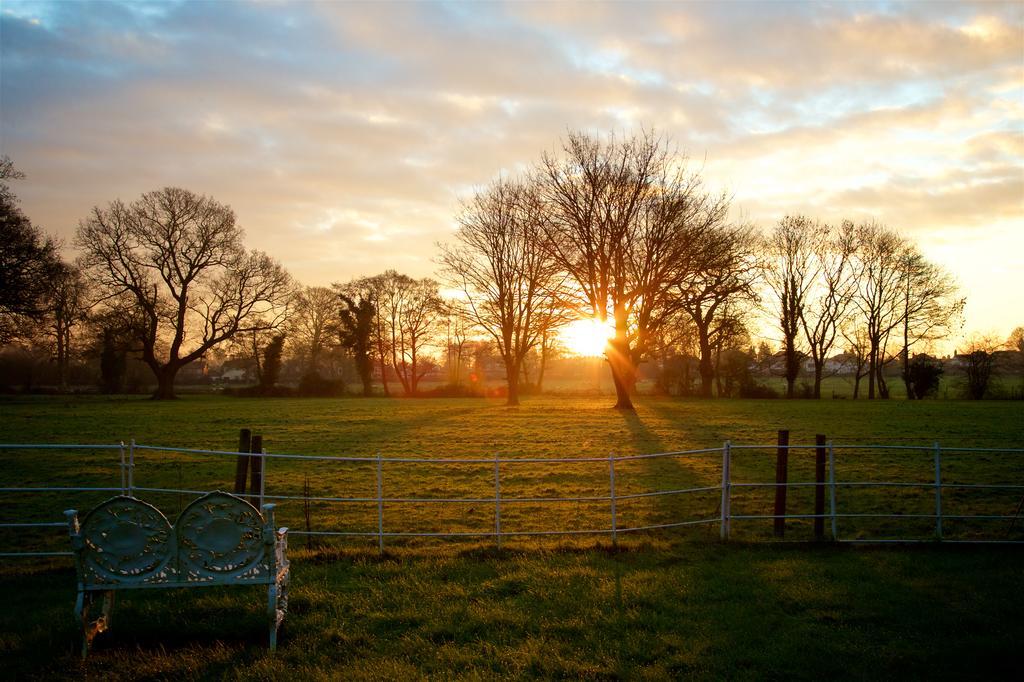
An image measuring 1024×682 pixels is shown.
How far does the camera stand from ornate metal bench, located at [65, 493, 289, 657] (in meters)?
5.33

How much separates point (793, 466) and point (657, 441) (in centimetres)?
698

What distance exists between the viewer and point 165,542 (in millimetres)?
5422

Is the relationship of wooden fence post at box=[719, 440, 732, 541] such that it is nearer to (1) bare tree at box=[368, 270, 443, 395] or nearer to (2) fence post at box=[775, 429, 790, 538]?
(2) fence post at box=[775, 429, 790, 538]

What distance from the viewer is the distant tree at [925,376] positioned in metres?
54.3

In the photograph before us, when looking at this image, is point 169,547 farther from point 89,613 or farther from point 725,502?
point 725,502

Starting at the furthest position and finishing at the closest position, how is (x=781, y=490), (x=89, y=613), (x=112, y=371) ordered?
(x=112, y=371) → (x=781, y=490) → (x=89, y=613)

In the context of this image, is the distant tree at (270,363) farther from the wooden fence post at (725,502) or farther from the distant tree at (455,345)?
the wooden fence post at (725,502)

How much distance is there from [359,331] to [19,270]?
3312 centimetres

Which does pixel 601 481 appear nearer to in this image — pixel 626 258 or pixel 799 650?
pixel 799 650

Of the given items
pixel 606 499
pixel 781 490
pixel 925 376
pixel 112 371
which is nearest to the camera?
pixel 781 490

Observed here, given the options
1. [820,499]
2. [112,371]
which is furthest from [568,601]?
[112,371]

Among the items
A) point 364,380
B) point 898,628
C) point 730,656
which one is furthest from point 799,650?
point 364,380

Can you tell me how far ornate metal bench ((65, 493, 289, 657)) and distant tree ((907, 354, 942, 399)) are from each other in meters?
61.6

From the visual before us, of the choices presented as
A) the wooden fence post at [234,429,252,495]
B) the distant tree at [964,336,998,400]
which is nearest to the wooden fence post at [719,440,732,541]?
the wooden fence post at [234,429,252,495]
